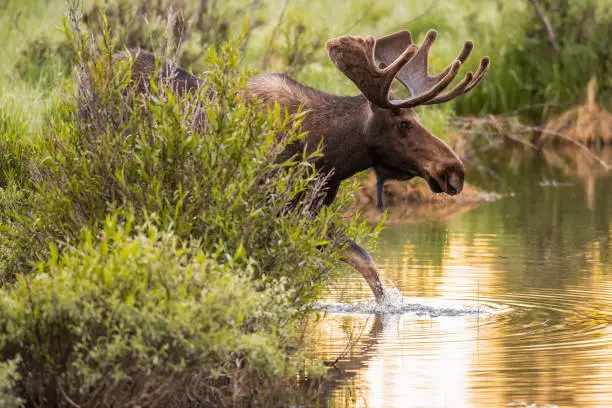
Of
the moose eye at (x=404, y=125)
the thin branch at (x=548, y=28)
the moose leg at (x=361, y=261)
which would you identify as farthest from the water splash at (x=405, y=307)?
the thin branch at (x=548, y=28)

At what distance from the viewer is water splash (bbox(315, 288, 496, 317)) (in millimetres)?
11328

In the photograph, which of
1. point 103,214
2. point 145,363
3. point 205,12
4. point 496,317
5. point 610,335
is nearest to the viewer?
point 145,363

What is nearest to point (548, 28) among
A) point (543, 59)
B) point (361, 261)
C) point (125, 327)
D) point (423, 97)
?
point (543, 59)

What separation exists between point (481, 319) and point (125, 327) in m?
4.53

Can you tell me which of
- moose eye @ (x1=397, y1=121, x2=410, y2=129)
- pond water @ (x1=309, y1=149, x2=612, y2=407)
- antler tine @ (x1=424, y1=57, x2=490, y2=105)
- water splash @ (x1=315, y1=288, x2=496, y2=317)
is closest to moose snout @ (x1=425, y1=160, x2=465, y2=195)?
moose eye @ (x1=397, y1=121, x2=410, y2=129)

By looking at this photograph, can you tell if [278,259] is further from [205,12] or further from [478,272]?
[205,12]

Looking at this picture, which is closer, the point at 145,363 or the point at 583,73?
the point at 145,363

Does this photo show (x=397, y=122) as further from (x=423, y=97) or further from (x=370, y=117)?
(x=423, y=97)

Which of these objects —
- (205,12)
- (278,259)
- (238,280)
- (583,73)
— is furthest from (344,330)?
(583,73)

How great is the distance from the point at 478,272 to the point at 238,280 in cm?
672

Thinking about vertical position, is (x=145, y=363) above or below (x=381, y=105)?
below

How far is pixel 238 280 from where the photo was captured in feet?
24.1

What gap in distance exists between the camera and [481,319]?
11.0 metres

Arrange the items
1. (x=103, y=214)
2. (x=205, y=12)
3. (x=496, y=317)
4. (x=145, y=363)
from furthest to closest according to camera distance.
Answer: (x=205, y=12), (x=496, y=317), (x=103, y=214), (x=145, y=363)
